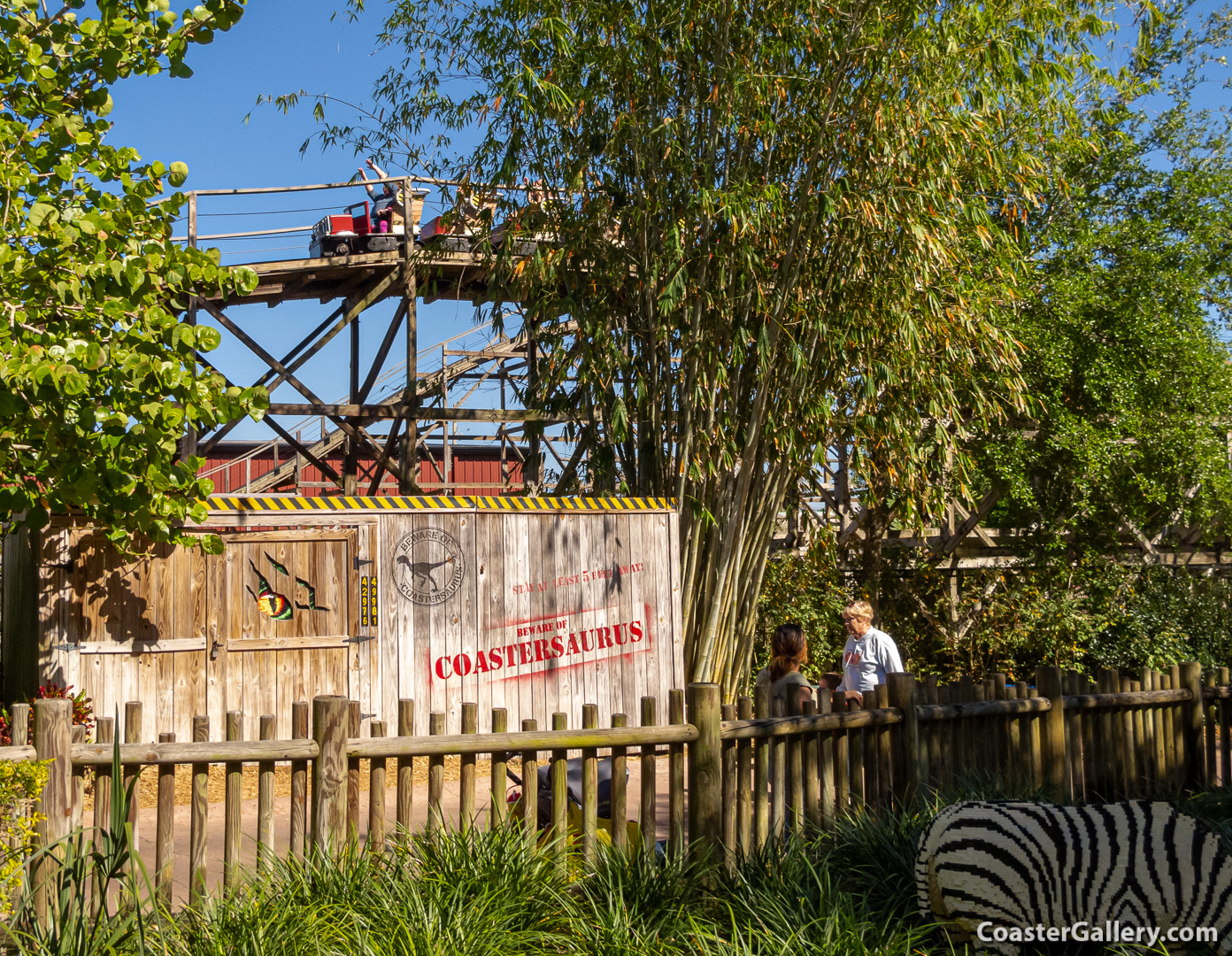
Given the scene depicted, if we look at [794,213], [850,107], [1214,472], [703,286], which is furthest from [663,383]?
[1214,472]

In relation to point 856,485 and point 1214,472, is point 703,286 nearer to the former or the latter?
point 856,485

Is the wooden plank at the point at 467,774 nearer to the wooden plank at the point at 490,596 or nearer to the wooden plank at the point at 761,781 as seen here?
the wooden plank at the point at 761,781

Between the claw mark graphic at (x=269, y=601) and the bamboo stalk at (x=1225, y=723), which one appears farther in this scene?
the claw mark graphic at (x=269, y=601)

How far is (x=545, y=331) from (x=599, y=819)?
20.1 feet

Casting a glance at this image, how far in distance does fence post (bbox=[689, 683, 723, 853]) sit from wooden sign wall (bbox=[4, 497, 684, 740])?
3749 mm

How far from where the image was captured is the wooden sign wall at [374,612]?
314 inches

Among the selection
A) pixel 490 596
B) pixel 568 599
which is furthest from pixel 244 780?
pixel 568 599

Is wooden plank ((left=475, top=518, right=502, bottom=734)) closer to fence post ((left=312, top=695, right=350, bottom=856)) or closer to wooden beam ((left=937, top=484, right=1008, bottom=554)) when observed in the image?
fence post ((left=312, top=695, right=350, bottom=856))

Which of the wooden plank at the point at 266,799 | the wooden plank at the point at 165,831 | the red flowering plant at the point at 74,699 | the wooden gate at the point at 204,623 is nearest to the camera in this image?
the wooden plank at the point at 165,831

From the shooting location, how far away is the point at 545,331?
405 inches

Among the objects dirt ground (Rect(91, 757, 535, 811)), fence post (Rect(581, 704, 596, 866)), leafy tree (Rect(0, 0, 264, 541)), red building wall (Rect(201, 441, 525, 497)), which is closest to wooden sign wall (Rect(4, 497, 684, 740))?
dirt ground (Rect(91, 757, 535, 811))

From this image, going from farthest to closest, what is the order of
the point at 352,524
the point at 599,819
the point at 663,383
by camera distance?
1. the point at 663,383
2. the point at 352,524
3. the point at 599,819

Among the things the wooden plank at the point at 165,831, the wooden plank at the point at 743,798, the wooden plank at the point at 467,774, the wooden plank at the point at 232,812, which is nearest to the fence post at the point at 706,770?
the wooden plank at the point at 743,798

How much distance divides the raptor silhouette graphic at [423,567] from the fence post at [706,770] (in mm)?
4539
